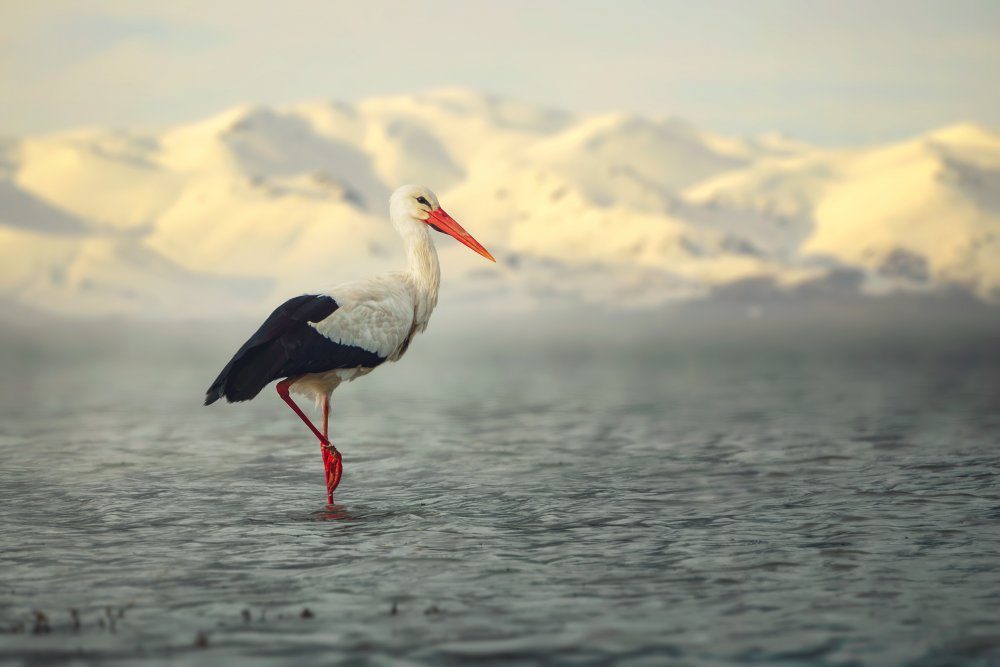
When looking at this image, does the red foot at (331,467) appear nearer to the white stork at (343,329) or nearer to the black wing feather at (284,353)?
the white stork at (343,329)

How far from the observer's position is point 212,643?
785 cm

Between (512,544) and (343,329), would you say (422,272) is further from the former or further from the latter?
(512,544)

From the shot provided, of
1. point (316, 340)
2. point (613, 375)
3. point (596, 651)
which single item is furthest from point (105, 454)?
point (613, 375)

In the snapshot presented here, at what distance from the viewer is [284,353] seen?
42.8 feet

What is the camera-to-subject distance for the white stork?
13.0 meters

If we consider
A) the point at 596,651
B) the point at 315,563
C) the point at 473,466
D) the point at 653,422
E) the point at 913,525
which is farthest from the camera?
the point at 653,422

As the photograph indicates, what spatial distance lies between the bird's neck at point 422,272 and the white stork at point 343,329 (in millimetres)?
11

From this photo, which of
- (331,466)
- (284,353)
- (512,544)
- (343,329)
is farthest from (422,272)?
(512,544)

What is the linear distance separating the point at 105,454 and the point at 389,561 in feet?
31.9

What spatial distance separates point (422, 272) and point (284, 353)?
2282 millimetres

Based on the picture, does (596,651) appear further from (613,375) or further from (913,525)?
(613,375)

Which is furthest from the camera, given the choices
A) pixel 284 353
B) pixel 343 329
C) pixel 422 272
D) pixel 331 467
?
pixel 422 272

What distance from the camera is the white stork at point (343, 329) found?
42.7 ft

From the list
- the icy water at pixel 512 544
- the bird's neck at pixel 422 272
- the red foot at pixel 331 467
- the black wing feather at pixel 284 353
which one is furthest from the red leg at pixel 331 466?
the bird's neck at pixel 422 272
